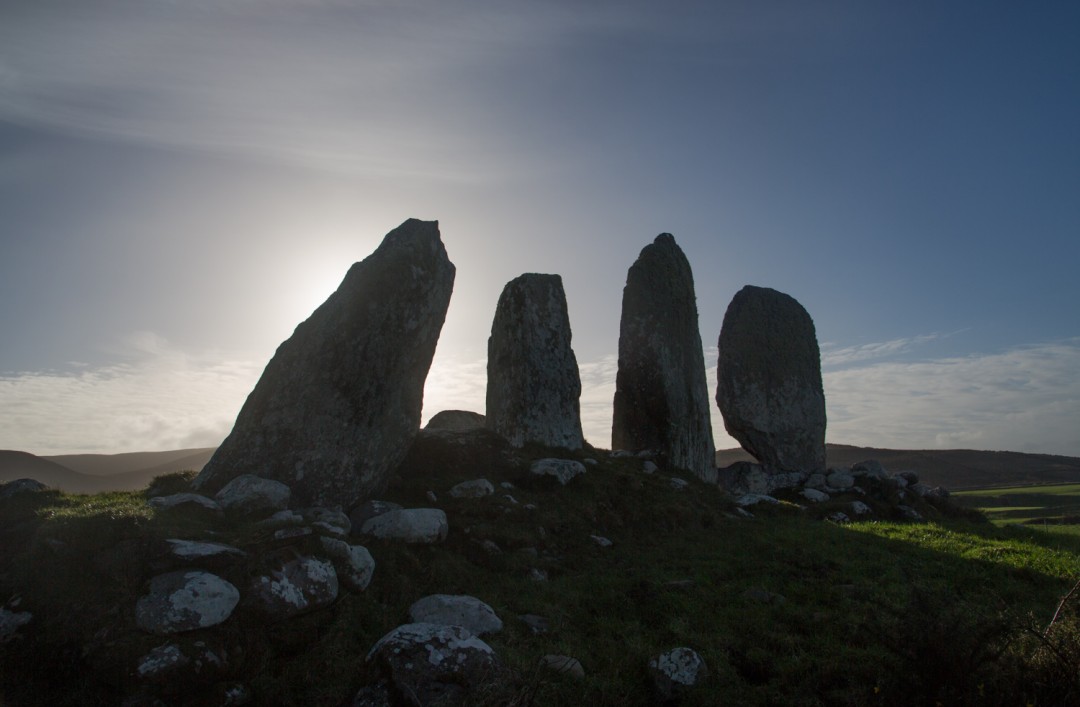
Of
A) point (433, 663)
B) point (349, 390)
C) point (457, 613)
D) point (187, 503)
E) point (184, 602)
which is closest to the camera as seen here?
point (433, 663)

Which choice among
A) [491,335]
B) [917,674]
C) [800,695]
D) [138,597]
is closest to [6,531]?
[138,597]

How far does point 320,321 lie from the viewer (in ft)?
39.7

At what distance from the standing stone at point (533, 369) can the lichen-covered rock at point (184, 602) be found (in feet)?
35.2

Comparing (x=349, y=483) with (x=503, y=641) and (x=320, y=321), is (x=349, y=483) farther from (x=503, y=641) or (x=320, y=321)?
(x=503, y=641)

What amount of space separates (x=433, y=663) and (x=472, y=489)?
660 centimetres

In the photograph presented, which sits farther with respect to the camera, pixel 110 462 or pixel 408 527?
pixel 110 462

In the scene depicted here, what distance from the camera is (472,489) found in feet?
40.4

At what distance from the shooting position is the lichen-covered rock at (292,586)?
684 cm

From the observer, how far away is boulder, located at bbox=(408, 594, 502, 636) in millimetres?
7402

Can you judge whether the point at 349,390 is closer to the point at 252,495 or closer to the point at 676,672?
the point at 252,495

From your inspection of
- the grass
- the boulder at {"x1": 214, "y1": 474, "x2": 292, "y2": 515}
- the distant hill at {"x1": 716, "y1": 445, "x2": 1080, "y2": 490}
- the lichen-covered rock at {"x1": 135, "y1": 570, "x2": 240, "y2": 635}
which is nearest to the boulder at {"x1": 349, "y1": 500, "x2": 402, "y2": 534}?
the grass

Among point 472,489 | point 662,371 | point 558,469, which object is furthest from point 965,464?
point 472,489

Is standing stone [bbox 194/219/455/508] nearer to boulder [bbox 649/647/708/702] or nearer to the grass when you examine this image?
the grass

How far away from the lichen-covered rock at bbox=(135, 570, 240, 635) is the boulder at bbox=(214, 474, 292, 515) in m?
2.77
